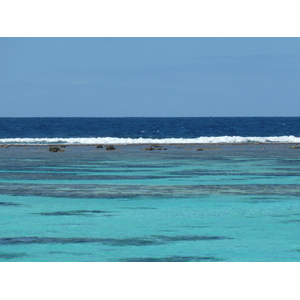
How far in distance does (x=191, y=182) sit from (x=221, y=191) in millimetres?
2798

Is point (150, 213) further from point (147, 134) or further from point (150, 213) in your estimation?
point (147, 134)

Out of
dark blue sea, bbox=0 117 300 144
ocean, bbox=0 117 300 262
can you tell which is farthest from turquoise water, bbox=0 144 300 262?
dark blue sea, bbox=0 117 300 144

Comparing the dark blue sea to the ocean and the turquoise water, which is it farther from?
the turquoise water

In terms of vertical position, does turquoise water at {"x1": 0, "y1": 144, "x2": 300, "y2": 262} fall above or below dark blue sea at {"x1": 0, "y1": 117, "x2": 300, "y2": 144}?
below

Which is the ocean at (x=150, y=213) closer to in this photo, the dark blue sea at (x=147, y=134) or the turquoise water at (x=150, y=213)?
the turquoise water at (x=150, y=213)

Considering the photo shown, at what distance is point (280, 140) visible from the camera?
61.1m

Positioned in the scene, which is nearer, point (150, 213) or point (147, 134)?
point (150, 213)

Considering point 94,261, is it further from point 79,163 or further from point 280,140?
point 280,140

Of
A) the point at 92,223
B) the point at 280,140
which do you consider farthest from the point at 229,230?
the point at 280,140

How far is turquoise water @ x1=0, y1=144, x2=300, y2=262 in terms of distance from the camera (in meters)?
11.8

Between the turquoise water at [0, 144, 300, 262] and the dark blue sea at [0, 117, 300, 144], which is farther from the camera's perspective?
the dark blue sea at [0, 117, 300, 144]

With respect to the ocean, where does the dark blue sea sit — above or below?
above

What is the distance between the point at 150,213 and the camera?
16000 millimetres

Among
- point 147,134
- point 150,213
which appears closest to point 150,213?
point 150,213
